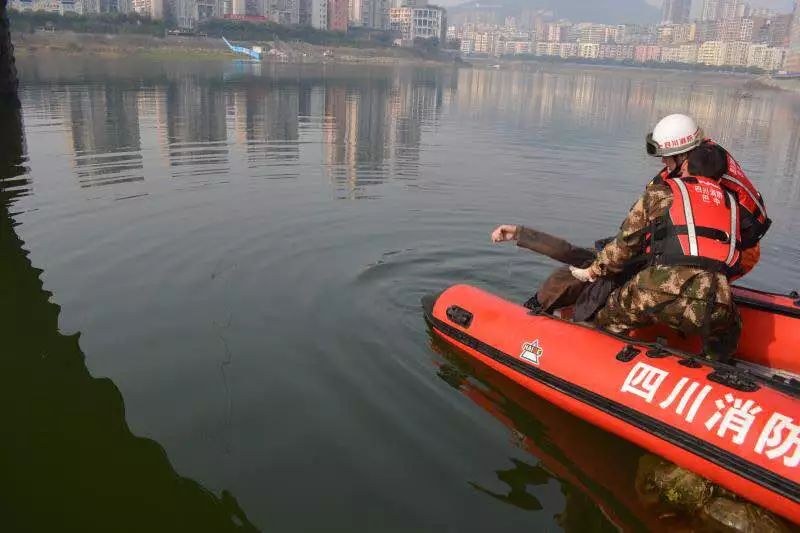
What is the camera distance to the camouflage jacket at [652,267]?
4777 millimetres

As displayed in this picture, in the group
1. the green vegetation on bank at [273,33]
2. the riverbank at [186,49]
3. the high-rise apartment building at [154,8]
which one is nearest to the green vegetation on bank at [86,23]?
the riverbank at [186,49]

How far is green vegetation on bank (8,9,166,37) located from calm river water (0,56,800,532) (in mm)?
79537

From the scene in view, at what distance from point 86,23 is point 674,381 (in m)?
102

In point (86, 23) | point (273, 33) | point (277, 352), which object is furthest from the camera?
point (273, 33)

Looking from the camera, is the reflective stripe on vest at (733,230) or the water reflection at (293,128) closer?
the reflective stripe on vest at (733,230)

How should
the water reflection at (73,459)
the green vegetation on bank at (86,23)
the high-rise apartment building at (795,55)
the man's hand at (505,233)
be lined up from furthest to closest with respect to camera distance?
the high-rise apartment building at (795,55) < the green vegetation on bank at (86,23) < the man's hand at (505,233) < the water reflection at (73,459)

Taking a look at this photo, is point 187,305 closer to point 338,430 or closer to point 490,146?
point 338,430

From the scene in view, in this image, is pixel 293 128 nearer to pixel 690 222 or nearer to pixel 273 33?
pixel 690 222

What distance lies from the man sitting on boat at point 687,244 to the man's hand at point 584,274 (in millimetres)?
103

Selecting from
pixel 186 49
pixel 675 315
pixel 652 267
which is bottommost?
pixel 675 315

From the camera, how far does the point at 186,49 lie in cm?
9388

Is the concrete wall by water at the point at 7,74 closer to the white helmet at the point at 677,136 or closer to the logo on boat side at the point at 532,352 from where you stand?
the logo on boat side at the point at 532,352

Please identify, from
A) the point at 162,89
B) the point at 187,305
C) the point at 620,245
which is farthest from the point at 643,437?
the point at 162,89

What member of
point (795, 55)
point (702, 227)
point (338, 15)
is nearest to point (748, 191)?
point (702, 227)
